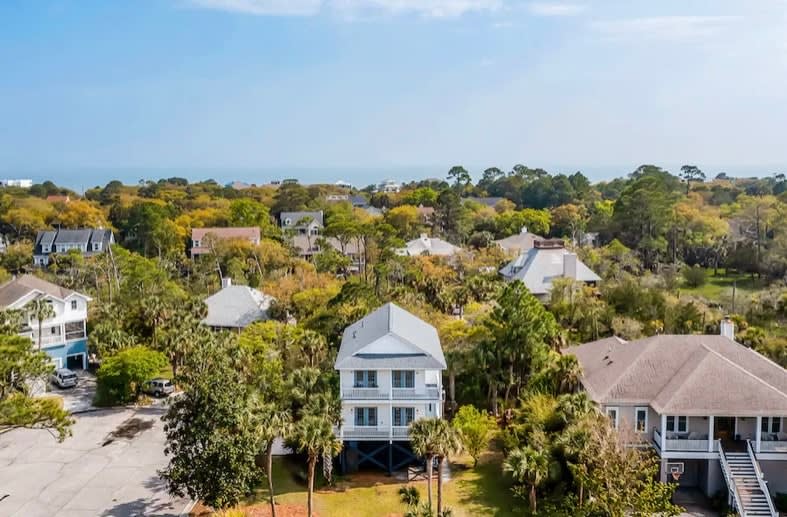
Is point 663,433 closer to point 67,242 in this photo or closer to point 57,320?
point 57,320

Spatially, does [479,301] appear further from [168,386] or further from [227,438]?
[227,438]

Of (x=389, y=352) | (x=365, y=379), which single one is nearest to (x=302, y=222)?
(x=389, y=352)

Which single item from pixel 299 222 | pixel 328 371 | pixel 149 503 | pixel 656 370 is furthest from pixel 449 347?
pixel 299 222

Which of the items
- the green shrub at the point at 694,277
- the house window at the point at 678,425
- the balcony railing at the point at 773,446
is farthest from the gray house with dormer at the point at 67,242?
the balcony railing at the point at 773,446

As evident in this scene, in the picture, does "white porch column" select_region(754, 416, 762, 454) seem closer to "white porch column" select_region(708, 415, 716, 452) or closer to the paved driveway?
"white porch column" select_region(708, 415, 716, 452)

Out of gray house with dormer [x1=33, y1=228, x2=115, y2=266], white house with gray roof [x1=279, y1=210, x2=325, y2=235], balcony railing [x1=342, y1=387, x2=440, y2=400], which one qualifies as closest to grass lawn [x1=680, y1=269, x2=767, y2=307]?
balcony railing [x1=342, y1=387, x2=440, y2=400]

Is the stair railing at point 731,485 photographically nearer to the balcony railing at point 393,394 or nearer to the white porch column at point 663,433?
the white porch column at point 663,433
